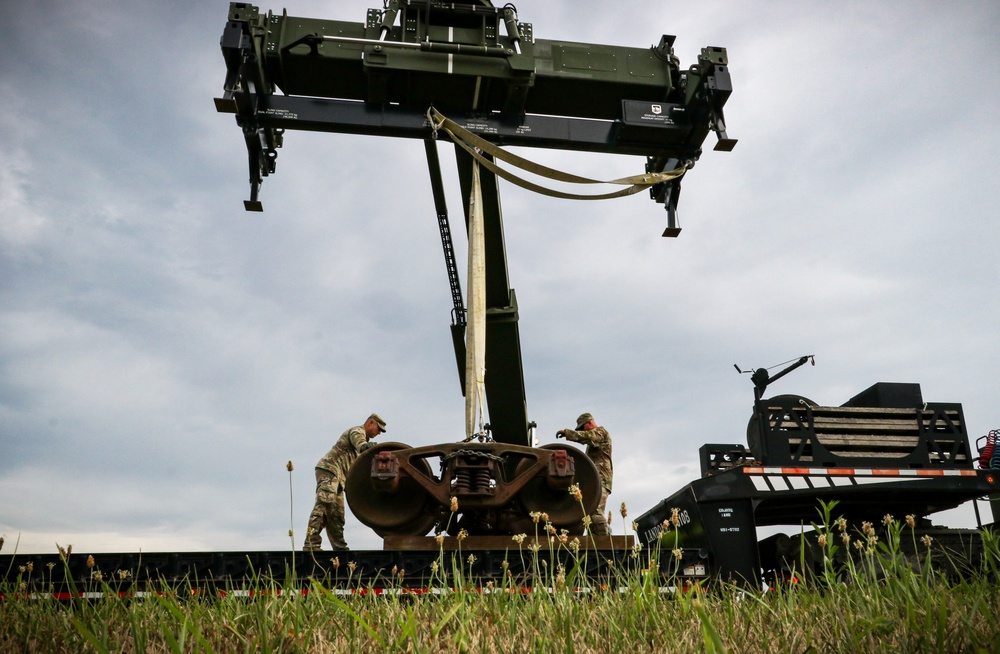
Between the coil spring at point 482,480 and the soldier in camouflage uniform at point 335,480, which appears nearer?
the coil spring at point 482,480

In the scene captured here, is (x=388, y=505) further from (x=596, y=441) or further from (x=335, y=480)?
(x=596, y=441)

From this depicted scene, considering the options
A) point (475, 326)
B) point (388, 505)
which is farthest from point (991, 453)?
point (388, 505)

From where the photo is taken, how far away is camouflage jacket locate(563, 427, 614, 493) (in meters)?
9.31

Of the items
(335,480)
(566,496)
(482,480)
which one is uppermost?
(335,480)

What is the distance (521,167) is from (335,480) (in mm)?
4258

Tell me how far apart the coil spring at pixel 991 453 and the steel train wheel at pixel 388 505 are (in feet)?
20.9

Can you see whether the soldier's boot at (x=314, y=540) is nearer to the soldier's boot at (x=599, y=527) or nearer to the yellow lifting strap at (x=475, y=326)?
the yellow lifting strap at (x=475, y=326)

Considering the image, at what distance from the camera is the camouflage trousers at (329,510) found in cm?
895

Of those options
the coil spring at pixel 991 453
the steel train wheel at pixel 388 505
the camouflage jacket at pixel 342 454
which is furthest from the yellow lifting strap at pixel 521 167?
the coil spring at pixel 991 453

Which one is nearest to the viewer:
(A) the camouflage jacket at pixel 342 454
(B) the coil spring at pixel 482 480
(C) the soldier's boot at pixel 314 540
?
(B) the coil spring at pixel 482 480

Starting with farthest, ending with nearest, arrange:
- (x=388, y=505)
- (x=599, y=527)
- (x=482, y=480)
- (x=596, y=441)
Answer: (x=596, y=441) → (x=599, y=527) → (x=388, y=505) → (x=482, y=480)

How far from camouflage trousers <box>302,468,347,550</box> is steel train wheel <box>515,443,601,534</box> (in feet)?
9.34

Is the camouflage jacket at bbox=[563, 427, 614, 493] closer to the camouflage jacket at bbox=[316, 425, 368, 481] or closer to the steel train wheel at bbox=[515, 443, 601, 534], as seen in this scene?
the steel train wheel at bbox=[515, 443, 601, 534]

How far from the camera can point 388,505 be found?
719 centimetres
